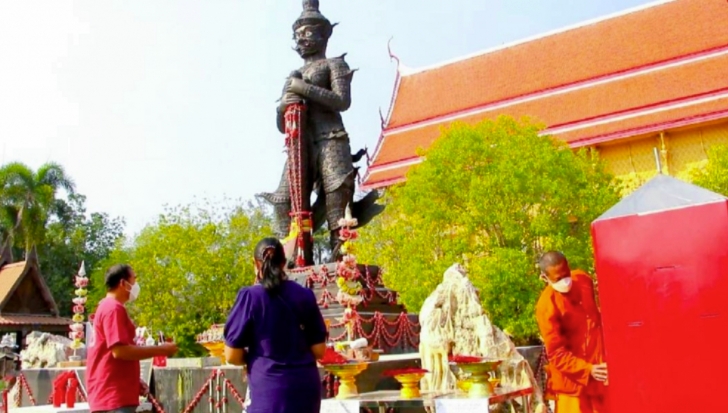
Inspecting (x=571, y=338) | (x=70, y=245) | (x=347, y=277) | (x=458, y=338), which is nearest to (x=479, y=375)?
(x=571, y=338)

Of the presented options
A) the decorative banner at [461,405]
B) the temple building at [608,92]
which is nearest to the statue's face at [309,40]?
the decorative banner at [461,405]

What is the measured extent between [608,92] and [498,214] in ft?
29.4

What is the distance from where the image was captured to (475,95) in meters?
23.2

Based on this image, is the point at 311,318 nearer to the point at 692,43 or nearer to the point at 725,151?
the point at 725,151

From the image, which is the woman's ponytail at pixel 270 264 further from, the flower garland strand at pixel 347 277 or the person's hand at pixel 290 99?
the person's hand at pixel 290 99

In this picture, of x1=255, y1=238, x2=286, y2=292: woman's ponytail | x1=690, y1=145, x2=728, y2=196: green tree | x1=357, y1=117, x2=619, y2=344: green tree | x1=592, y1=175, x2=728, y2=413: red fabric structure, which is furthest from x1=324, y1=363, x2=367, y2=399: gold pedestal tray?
x1=690, y1=145, x2=728, y2=196: green tree

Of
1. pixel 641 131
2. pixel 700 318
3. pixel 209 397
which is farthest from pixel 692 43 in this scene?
pixel 700 318

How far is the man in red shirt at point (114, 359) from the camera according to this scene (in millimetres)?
3393

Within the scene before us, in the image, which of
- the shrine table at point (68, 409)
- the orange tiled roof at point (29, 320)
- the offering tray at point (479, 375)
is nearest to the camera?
the offering tray at point (479, 375)

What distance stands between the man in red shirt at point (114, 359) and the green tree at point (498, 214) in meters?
10.3

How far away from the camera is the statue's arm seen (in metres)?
8.95

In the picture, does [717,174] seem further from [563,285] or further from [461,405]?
[563,285]

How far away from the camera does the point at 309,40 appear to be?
370 inches

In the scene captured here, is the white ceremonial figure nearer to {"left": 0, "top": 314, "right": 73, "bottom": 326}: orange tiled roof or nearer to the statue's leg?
the statue's leg
